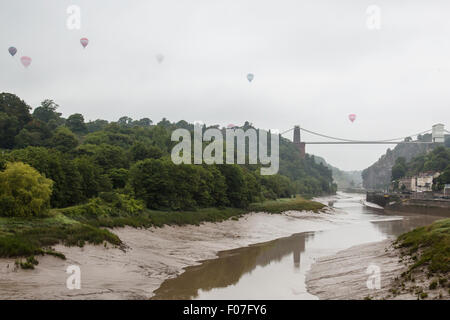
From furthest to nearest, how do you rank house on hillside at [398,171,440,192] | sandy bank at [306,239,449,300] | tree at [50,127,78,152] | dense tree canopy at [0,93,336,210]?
house on hillside at [398,171,440,192] → tree at [50,127,78,152] → dense tree canopy at [0,93,336,210] → sandy bank at [306,239,449,300]

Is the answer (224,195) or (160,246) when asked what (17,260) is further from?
(224,195)

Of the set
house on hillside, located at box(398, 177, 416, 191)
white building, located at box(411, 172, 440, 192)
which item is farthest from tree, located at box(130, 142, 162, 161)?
house on hillside, located at box(398, 177, 416, 191)

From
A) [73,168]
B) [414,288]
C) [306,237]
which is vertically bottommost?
[306,237]

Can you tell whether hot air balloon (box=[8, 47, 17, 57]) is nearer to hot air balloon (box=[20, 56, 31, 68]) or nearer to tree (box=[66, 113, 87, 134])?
hot air balloon (box=[20, 56, 31, 68])

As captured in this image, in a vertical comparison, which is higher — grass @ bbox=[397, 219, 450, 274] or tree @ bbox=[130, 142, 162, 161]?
tree @ bbox=[130, 142, 162, 161]

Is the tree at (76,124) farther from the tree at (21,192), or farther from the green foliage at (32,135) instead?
the tree at (21,192)
